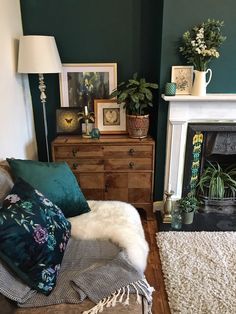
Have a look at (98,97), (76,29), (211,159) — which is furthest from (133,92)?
(211,159)

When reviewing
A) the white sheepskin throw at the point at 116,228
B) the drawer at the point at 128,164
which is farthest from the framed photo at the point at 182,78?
the white sheepskin throw at the point at 116,228

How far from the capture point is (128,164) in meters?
2.45

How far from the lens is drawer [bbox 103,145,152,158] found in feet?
7.90

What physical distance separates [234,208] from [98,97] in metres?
1.75

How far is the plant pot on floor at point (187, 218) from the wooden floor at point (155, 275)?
10.9 inches

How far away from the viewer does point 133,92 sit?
2.36m

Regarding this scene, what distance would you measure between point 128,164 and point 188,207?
0.69 m

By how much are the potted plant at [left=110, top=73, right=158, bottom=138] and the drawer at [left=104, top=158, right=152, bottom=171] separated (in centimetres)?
23

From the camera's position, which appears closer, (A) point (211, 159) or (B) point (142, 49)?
(B) point (142, 49)

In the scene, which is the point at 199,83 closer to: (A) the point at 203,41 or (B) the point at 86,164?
(A) the point at 203,41

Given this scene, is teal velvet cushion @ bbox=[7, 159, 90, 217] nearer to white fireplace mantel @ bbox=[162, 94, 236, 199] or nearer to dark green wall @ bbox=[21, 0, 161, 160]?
white fireplace mantel @ bbox=[162, 94, 236, 199]

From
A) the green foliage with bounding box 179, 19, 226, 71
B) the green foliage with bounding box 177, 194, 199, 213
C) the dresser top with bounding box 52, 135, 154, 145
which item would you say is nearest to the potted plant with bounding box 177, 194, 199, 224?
the green foliage with bounding box 177, 194, 199, 213

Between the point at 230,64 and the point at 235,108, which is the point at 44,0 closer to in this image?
the point at 230,64

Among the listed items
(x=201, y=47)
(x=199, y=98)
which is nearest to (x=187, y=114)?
(x=199, y=98)
